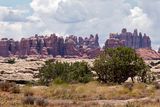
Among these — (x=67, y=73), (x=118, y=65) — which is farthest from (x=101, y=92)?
(x=67, y=73)

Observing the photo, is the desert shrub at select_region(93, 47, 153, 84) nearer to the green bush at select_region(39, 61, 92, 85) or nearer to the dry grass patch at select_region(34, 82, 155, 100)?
the green bush at select_region(39, 61, 92, 85)

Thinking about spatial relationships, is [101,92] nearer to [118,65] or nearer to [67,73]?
[118,65]

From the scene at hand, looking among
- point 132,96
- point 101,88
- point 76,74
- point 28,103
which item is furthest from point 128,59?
point 28,103

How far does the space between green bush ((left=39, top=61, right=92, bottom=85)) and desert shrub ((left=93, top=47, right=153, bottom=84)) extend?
3.45 meters

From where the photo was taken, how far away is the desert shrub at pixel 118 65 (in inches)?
1846

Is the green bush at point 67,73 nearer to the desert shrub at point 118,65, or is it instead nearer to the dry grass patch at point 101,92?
the desert shrub at point 118,65

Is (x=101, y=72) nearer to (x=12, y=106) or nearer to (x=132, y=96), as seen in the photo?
(x=132, y=96)

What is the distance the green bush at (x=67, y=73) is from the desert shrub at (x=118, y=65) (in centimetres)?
345

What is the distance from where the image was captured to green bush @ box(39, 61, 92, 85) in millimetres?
51688

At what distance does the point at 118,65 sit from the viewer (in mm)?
46625

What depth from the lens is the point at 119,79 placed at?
1906 inches

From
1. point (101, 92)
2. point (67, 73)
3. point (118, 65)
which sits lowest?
point (101, 92)

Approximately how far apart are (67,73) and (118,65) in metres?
10.8

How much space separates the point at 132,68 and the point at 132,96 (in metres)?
15.2
